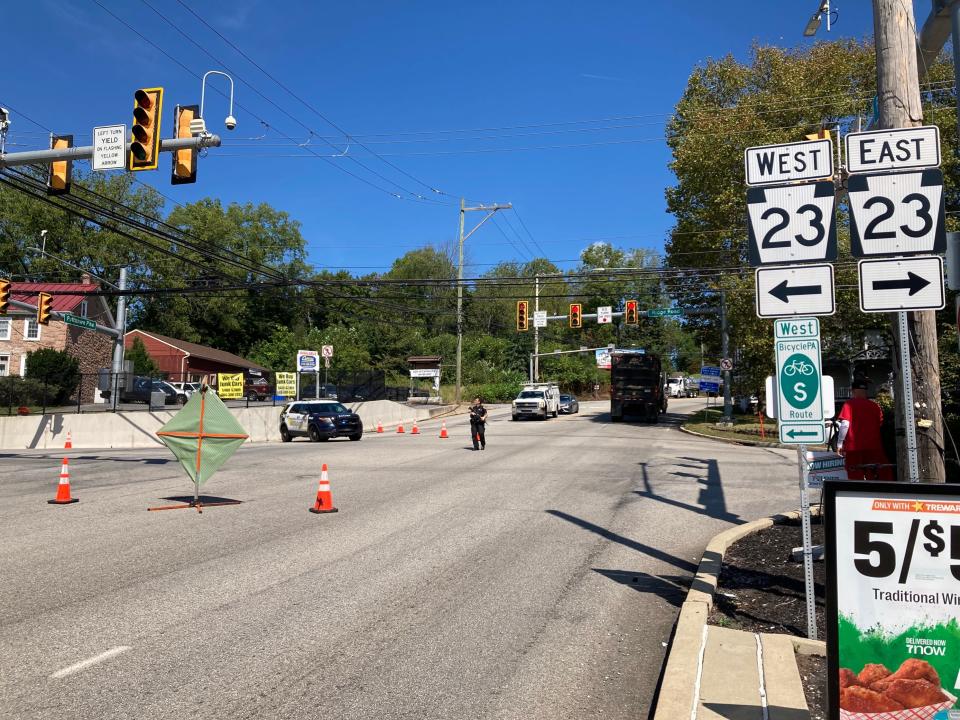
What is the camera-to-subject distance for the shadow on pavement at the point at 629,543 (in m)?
8.23

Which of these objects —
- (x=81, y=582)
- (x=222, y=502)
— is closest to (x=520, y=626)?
(x=81, y=582)

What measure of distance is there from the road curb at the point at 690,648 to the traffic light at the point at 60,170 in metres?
12.9

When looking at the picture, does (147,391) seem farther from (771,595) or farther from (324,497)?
(771,595)

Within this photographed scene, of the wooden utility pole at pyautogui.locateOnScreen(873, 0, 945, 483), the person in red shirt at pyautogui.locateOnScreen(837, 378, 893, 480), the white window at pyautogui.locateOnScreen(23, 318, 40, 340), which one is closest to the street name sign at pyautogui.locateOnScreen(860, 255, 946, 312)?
the wooden utility pole at pyautogui.locateOnScreen(873, 0, 945, 483)

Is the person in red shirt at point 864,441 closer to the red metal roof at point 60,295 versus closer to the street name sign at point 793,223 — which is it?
the street name sign at point 793,223

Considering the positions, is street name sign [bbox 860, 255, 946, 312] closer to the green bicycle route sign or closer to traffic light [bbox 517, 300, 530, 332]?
the green bicycle route sign

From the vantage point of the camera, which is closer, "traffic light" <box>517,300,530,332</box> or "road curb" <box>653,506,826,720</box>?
"road curb" <box>653,506,826,720</box>

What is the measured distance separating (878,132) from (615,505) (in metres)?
7.92

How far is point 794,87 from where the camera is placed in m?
33.4

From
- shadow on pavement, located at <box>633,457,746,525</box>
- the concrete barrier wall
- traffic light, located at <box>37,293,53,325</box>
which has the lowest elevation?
shadow on pavement, located at <box>633,457,746,525</box>

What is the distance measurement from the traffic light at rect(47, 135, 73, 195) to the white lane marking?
37.3ft

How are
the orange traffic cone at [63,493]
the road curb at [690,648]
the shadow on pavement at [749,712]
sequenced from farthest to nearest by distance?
the orange traffic cone at [63,493] < the road curb at [690,648] < the shadow on pavement at [749,712]

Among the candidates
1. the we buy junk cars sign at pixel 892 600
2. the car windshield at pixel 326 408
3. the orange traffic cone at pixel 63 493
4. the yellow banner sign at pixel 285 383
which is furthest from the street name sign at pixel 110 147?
the yellow banner sign at pixel 285 383

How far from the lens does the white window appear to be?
5119 centimetres
